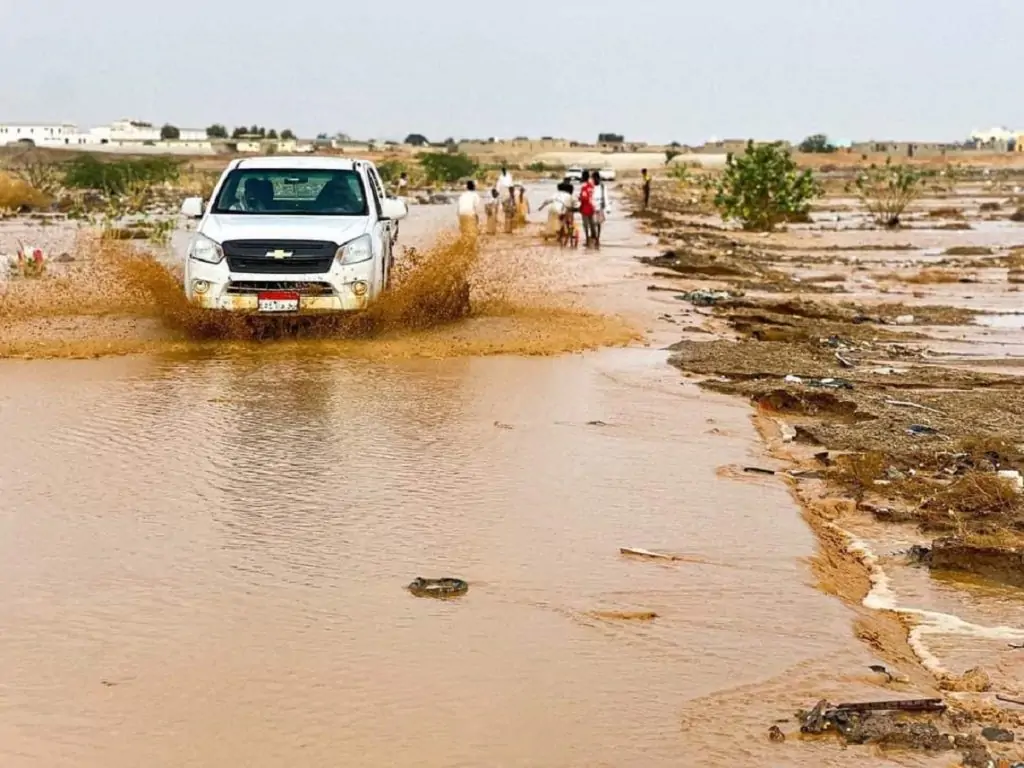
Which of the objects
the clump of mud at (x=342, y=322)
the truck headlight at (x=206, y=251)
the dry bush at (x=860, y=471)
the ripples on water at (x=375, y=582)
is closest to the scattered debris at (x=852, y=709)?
the ripples on water at (x=375, y=582)

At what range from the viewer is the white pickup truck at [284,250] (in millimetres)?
13734

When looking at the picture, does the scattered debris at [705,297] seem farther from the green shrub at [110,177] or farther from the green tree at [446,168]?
the green tree at [446,168]

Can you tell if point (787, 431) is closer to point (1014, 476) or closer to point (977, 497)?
point (1014, 476)

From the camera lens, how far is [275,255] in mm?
13703

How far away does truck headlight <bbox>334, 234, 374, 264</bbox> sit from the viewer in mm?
13891

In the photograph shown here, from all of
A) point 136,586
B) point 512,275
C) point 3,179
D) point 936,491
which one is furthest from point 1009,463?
point 3,179

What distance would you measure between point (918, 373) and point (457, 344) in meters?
4.33

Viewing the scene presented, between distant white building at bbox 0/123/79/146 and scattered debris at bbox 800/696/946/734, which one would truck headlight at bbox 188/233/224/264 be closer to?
scattered debris at bbox 800/696/946/734

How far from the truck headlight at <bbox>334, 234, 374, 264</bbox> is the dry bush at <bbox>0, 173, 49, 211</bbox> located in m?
35.7

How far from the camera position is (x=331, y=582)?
21.0 ft

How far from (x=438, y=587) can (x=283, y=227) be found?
26.7 ft

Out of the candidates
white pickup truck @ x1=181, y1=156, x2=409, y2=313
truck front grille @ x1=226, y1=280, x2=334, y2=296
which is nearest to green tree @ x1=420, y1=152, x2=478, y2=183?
white pickup truck @ x1=181, y1=156, x2=409, y2=313

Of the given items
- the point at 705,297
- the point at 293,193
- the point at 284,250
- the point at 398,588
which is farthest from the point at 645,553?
the point at 705,297

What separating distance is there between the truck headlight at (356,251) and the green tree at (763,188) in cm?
2738
